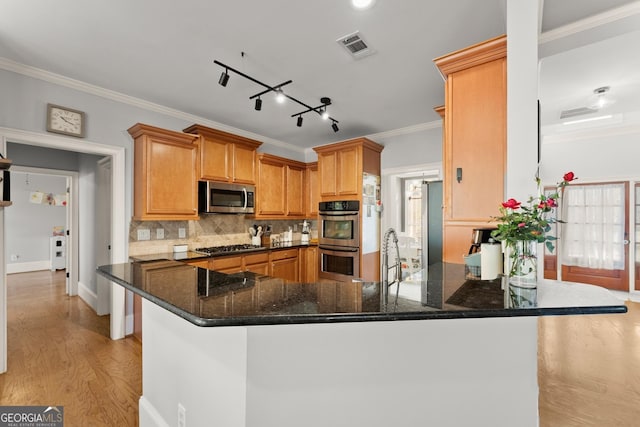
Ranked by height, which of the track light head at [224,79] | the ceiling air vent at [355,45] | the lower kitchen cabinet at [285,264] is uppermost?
the ceiling air vent at [355,45]

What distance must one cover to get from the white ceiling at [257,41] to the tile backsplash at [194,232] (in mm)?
1488

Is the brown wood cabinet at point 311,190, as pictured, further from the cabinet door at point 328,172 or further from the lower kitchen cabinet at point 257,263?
the lower kitchen cabinet at point 257,263

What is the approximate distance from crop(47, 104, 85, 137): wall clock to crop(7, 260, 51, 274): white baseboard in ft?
18.6

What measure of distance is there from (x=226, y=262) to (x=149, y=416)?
1.96 meters

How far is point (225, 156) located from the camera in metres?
3.86

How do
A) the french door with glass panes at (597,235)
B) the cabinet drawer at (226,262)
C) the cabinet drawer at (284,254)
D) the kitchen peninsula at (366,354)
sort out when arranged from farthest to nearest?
the french door with glass panes at (597,235)
the cabinet drawer at (284,254)
the cabinet drawer at (226,262)
the kitchen peninsula at (366,354)

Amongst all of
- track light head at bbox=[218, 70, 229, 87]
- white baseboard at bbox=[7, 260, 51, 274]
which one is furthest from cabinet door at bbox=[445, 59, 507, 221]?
white baseboard at bbox=[7, 260, 51, 274]

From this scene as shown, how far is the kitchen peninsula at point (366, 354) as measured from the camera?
993 mm

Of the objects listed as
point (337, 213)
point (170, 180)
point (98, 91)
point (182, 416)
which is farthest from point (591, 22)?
point (98, 91)

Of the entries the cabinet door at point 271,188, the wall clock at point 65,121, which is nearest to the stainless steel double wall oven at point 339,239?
the cabinet door at point 271,188

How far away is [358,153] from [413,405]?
3463 millimetres

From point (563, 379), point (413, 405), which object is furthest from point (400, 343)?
point (563, 379)

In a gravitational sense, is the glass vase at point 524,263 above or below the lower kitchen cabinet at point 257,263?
above

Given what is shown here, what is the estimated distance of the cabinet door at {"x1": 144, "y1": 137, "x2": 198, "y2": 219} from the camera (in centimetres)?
317
